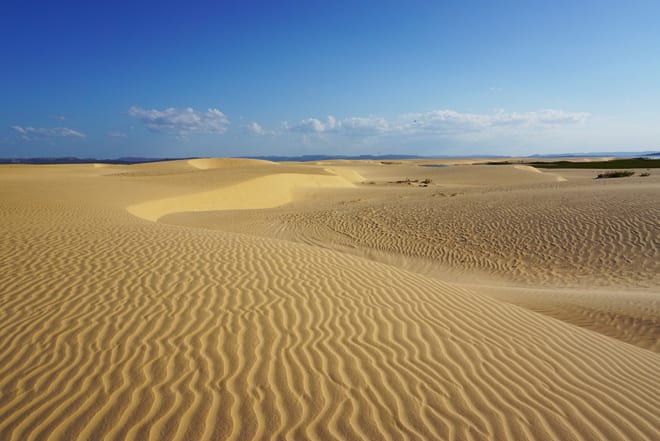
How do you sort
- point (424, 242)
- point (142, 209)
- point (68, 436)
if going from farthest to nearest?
point (142, 209), point (424, 242), point (68, 436)

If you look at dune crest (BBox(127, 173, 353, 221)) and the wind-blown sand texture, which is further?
dune crest (BBox(127, 173, 353, 221))

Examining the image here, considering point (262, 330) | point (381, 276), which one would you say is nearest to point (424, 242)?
point (381, 276)

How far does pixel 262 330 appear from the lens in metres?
4.91

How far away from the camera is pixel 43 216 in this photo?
1287cm

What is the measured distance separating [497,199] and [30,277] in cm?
1825

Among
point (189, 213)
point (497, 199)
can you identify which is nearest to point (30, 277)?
point (189, 213)

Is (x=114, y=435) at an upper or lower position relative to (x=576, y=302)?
upper

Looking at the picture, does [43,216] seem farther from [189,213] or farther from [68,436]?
[68,436]

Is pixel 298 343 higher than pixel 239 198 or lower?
higher

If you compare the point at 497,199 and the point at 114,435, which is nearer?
the point at 114,435

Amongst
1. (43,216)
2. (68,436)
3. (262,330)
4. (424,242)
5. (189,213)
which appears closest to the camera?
(68,436)

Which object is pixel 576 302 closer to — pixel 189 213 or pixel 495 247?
pixel 495 247

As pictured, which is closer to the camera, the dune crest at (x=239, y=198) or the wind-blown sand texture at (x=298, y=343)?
the wind-blown sand texture at (x=298, y=343)

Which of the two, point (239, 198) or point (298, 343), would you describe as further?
point (239, 198)
